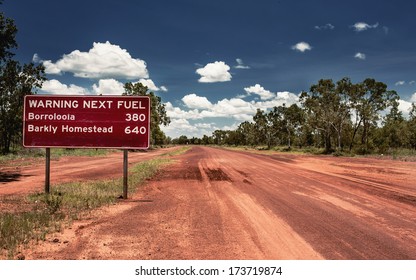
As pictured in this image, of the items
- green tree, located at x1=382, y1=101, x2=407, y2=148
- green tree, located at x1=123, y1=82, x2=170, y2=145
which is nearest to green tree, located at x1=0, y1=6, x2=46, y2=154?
green tree, located at x1=123, y1=82, x2=170, y2=145

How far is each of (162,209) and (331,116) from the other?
47459mm

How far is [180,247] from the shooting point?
5.38 metres

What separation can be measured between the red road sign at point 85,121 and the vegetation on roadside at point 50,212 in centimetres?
167

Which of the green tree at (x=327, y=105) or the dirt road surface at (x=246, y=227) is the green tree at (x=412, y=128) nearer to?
the green tree at (x=327, y=105)

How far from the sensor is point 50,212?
7.72 meters

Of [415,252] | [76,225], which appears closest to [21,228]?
[76,225]

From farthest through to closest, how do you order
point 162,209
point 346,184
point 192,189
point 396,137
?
1. point 396,137
2. point 346,184
3. point 192,189
4. point 162,209

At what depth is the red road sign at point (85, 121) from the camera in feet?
33.4

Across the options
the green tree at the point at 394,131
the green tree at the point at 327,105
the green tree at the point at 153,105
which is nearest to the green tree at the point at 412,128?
the green tree at the point at 394,131

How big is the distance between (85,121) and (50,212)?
3.51 metres

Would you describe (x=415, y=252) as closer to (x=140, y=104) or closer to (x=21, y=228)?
(x=21, y=228)

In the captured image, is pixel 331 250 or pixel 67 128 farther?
pixel 67 128

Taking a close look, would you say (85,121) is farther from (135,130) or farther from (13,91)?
(13,91)
